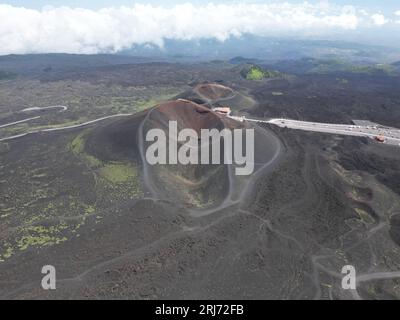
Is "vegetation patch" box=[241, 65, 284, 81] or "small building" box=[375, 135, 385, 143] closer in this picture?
"small building" box=[375, 135, 385, 143]

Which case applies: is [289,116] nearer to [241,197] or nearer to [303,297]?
[241,197]

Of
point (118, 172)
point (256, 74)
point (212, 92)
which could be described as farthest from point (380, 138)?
point (256, 74)

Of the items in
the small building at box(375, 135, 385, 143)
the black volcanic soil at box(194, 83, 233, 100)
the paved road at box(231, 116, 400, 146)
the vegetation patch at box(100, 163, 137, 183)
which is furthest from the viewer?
the black volcanic soil at box(194, 83, 233, 100)

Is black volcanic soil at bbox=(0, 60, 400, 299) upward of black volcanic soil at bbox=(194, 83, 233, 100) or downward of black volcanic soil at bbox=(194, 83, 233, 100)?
downward

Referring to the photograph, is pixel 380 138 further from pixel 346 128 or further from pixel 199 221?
pixel 199 221

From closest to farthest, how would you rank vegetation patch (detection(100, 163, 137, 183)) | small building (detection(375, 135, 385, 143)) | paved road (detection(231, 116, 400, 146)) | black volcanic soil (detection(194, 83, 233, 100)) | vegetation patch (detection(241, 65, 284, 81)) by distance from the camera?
vegetation patch (detection(100, 163, 137, 183)) → small building (detection(375, 135, 385, 143)) → paved road (detection(231, 116, 400, 146)) → black volcanic soil (detection(194, 83, 233, 100)) → vegetation patch (detection(241, 65, 284, 81))

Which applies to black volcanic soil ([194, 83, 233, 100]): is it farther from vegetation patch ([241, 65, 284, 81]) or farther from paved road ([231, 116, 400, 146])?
vegetation patch ([241, 65, 284, 81])

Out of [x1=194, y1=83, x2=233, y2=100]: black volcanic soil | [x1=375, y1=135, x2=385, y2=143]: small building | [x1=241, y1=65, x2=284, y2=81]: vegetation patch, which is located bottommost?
[x1=375, y1=135, x2=385, y2=143]: small building

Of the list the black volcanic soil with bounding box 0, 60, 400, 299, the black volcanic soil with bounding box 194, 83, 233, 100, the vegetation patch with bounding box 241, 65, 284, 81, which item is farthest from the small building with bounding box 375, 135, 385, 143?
the vegetation patch with bounding box 241, 65, 284, 81
